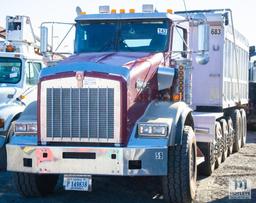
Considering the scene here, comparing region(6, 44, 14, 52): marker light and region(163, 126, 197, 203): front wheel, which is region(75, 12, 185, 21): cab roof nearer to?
region(163, 126, 197, 203): front wheel

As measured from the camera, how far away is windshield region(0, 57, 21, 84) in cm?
1016

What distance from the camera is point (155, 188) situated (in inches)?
321

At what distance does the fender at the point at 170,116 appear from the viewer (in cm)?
645

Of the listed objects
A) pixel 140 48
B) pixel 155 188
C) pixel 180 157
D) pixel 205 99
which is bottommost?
pixel 155 188

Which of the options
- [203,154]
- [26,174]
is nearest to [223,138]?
[203,154]

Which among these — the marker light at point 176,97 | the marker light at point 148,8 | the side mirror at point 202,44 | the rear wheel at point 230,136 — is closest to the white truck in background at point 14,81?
the marker light at point 148,8

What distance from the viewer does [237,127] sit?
41.6 feet

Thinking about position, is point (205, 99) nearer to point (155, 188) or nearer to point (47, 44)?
point (155, 188)

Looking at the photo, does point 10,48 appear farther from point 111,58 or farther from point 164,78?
point 164,78

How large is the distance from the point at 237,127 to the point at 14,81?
568 centimetres

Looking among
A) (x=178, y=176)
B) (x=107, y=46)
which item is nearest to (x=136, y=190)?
(x=178, y=176)

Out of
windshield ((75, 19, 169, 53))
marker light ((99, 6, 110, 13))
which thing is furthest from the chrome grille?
marker light ((99, 6, 110, 13))

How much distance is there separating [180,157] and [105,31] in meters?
2.60

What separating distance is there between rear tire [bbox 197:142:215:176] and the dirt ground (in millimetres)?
144
